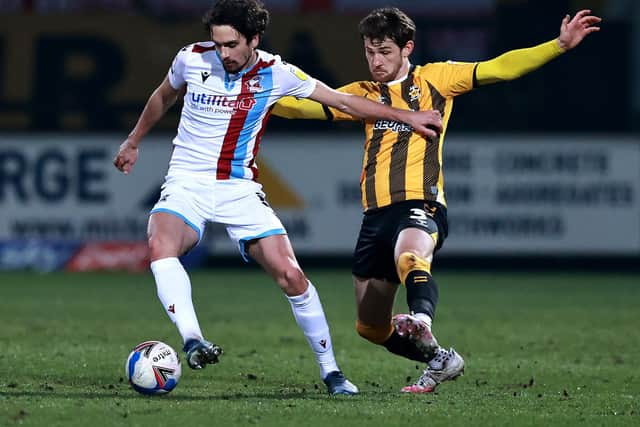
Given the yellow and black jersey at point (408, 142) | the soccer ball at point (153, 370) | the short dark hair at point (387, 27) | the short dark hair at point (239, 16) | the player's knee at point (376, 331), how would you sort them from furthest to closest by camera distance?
the player's knee at point (376, 331)
the yellow and black jersey at point (408, 142)
the short dark hair at point (387, 27)
the short dark hair at point (239, 16)
the soccer ball at point (153, 370)

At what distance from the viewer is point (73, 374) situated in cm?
774

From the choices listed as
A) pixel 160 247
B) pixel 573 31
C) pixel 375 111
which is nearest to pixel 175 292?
pixel 160 247

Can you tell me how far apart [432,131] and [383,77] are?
2.15 feet

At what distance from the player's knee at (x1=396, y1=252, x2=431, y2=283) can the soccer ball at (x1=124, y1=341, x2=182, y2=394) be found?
124 centimetres

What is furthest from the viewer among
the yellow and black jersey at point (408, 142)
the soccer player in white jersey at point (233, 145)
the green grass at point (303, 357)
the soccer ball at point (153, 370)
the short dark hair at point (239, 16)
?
the yellow and black jersey at point (408, 142)

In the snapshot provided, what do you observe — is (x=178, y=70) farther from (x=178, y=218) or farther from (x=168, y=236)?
(x=168, y=236)

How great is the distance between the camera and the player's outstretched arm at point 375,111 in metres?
6.91

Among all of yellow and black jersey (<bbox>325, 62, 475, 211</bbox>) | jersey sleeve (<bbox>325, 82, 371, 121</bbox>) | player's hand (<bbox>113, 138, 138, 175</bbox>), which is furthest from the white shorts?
jersey sleeve (<bbox>325, 82, 371, 121</bbox>)

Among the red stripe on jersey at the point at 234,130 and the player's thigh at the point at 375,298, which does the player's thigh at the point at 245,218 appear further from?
the player's thigh at the point at 375,298

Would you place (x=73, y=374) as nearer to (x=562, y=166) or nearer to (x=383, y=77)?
(x=383, y=77)

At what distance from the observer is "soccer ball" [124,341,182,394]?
658 centimetres

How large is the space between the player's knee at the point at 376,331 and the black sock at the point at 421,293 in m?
0.90

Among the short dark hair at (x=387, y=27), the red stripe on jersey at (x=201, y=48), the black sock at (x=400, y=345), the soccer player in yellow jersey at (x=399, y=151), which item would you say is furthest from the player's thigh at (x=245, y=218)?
the short dark hair at (x=387, y=27)

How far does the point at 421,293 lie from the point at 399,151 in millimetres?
1187
